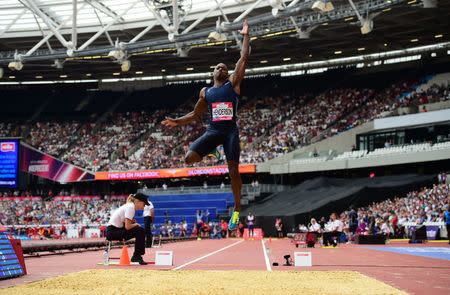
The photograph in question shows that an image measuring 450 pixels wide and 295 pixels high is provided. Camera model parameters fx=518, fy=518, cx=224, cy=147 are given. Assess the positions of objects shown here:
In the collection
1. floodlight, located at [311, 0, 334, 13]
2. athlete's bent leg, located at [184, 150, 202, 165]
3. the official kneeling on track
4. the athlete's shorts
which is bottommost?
the official kneeling on track

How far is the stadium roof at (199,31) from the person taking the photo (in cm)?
2917

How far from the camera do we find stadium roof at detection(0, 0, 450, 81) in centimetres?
2917

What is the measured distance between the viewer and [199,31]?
1192 inches

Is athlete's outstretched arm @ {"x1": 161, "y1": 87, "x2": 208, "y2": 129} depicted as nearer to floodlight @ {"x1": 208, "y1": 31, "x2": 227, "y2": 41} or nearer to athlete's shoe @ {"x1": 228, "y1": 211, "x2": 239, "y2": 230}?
athlete's shoe @ {"x1": 228, "y1": 211, "x2": 239, "y2": 230}

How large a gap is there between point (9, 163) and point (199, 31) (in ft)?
57.5

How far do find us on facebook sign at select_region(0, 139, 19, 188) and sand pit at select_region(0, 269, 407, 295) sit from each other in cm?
3224

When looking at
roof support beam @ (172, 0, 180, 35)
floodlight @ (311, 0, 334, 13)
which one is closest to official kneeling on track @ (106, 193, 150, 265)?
floodlight @ (311, 0, 334, 13)

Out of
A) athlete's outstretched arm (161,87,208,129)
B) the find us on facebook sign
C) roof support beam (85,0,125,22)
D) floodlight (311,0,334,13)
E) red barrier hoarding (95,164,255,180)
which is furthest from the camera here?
red barrier hoarding (95,164,255,180)

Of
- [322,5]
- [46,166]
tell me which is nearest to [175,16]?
[322,5]

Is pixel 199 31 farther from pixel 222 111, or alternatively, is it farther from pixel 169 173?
pixel 222 111

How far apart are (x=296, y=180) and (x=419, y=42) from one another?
14.9 m

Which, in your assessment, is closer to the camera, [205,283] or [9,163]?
[205,283]

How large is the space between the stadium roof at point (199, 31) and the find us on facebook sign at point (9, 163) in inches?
241

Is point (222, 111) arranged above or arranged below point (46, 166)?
below
